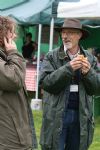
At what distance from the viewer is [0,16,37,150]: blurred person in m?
3.23

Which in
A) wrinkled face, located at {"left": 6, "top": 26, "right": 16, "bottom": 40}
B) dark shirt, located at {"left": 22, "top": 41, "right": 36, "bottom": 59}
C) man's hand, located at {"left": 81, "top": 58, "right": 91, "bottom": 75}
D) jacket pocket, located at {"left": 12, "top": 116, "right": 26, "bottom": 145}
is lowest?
jacket pocket, located at {"left": 12, "top": 116, "right": 26, "bottom": 145}

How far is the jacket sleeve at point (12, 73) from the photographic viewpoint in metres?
3.21

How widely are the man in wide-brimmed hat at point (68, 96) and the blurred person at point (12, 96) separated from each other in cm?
111

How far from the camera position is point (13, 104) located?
331cm

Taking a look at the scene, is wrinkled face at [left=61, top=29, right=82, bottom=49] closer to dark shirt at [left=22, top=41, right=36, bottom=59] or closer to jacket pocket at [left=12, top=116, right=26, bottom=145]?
jacket pocket at [left=12, top=116, right=26, bottom=145]

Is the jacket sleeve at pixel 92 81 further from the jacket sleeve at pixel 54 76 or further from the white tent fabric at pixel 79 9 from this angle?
the white tent fabric at pixel 79 9

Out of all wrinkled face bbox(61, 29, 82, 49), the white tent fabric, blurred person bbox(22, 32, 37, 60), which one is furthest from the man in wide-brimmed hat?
blurred person bbox(22, 32, 37, 60)

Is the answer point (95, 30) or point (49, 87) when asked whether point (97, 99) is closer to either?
point (95, 30)

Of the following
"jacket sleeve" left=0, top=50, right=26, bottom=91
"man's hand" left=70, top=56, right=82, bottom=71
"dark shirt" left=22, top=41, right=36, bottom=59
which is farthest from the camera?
"dark shirt" left=22, top=41, right=36, bottom=59

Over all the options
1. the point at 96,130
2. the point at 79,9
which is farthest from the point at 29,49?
the point at 96,130

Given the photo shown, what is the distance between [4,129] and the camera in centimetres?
330

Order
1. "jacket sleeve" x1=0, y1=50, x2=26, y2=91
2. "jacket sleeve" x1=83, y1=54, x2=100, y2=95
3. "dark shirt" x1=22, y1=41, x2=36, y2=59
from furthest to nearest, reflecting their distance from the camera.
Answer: "dark shirt" x1=22, y1=41, x2=36, y2=59 < "jacket sleeve" x1=83, y1=54, x2=100, y2=95 < "jacket sleeve" x1=0, y1=50, x2=26, y2=91

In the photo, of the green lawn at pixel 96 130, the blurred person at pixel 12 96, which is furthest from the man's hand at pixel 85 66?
the green lawn at pixel 96 130

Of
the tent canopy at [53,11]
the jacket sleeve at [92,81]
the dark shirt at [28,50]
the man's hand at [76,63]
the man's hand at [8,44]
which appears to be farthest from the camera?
the dark shirt at [28,50]
